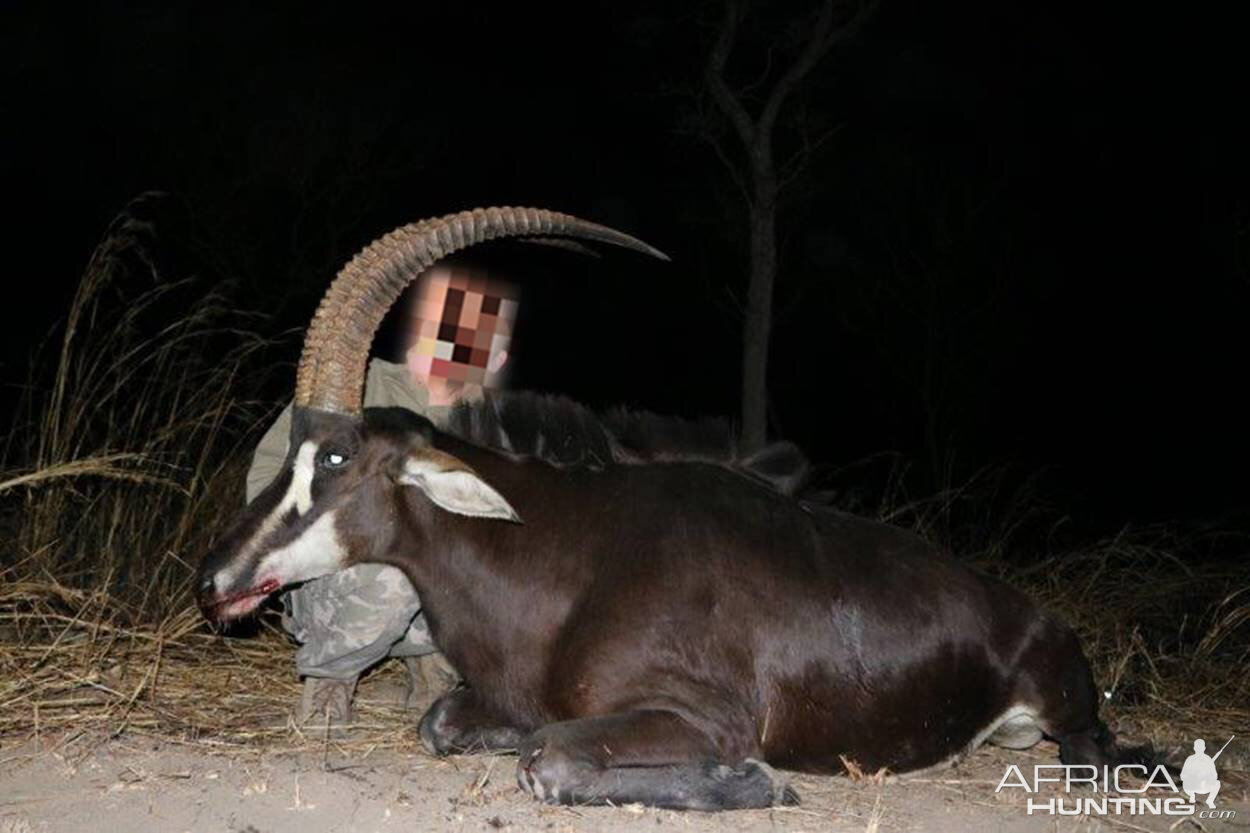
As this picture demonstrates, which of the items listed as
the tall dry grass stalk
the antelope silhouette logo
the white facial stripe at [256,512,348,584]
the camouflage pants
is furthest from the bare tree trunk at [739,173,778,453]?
the white facial stripe at [256,512,348,584]

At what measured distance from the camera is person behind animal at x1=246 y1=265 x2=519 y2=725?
15.9 ft

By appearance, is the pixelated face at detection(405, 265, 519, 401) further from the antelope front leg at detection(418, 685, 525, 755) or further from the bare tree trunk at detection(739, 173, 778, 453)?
the bare tree trunk at detection(739, 173, 778, 453)

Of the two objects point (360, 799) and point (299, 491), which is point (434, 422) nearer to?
point (299, 491)

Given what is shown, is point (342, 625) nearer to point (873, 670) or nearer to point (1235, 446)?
point (873, 670)

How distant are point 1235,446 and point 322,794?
25.9 metres

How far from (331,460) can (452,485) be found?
0.42 metres

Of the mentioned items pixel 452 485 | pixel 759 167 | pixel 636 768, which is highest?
pixel 759 167

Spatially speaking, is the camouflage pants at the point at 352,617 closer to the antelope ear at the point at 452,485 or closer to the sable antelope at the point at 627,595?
the sable antelope at the point at 627,595

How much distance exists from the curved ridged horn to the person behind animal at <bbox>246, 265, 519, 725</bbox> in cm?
34

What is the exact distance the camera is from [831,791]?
447cm

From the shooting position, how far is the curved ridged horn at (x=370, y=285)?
4426 millimetres

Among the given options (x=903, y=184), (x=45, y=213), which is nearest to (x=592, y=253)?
(x=903, y=184)

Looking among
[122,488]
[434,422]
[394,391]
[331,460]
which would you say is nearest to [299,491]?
[331,460]

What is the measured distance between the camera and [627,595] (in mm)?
4379
